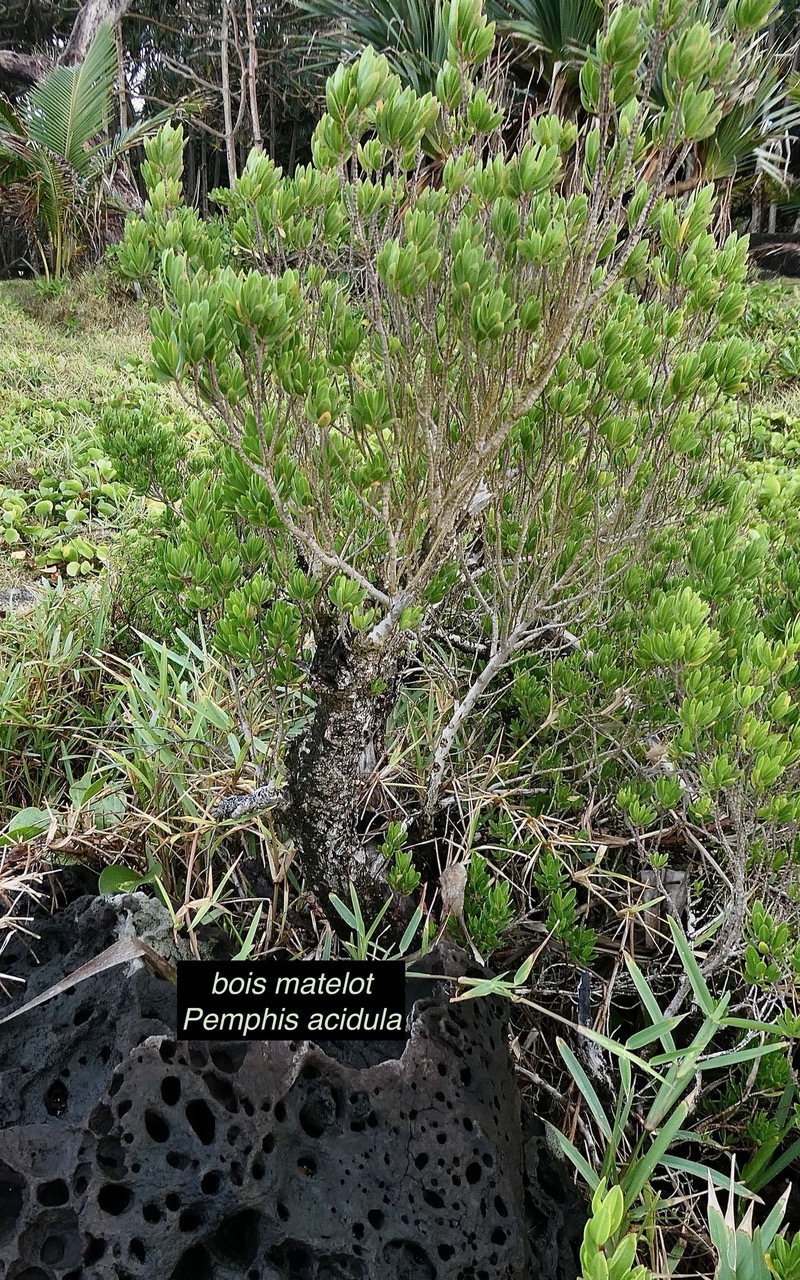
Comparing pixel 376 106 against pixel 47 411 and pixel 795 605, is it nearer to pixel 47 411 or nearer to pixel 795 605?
pixel 795 605

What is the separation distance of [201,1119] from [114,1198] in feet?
0.44

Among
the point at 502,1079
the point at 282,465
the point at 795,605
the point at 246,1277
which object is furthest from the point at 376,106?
the point at 246,1277

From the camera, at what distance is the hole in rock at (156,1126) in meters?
1.08

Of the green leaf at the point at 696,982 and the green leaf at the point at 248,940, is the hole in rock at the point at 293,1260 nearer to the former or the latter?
the green leaf at the point at 248,940

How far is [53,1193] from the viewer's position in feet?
3.57

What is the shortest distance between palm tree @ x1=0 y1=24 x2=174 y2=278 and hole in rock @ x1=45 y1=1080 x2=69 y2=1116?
7995mm

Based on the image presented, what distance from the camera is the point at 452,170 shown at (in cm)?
119

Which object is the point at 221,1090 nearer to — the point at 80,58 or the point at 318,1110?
the point at 318,1110

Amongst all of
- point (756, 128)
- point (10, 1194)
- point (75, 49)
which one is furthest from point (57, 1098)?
point (75, 49)

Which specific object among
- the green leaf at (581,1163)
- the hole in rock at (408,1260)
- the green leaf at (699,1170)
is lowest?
the green leaf at (699,1170)

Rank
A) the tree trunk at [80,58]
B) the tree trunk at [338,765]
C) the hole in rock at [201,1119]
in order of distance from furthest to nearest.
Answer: the tree trunk at [80,58] < the tree trunk at [338,765] < the hole in rock at [201,1119]

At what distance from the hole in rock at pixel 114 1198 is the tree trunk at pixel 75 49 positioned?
10.2 m

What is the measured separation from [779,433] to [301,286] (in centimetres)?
393

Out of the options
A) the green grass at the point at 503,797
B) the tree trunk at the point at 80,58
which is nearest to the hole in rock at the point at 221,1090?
the green grass at the point at 503,797
